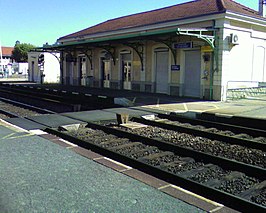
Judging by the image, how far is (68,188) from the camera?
15.1 feet

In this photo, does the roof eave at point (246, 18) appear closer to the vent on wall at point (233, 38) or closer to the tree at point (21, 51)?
the vent on wall at point (233, 38)

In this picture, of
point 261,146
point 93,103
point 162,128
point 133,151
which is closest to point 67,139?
point 133,151

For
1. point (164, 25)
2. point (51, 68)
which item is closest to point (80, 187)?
point (164, 25)

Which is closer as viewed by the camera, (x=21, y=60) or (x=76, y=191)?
(x=76, y=191)

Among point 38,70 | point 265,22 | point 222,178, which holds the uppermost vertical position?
point 265,22

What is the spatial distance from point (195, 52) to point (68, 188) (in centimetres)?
1740

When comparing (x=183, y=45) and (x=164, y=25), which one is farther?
(x=164, y=25)

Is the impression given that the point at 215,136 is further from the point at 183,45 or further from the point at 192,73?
the point at 192,73

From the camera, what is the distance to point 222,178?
17.6ft

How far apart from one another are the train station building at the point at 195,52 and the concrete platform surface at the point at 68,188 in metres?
12.6

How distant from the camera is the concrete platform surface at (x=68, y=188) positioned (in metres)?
4.00

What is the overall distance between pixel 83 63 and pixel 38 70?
39.0 feet

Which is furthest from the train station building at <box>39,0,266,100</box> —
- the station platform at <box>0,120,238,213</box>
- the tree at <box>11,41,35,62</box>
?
the tree at <box>11,41,35,62</box>

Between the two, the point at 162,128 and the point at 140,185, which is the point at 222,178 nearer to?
the point at 140,185
